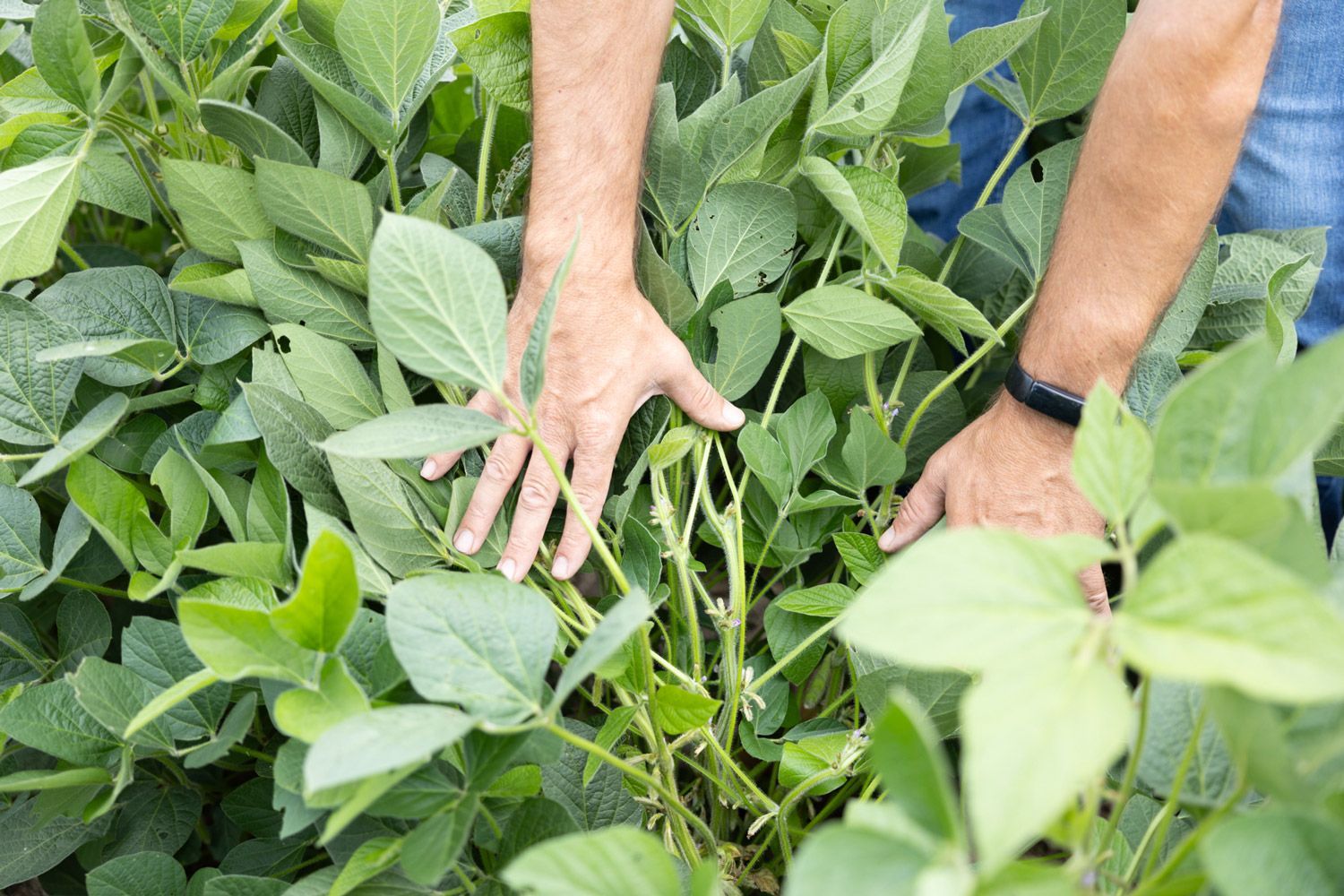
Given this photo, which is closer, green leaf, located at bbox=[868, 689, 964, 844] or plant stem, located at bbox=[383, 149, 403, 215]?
green leaf, located at bbox=[868, 689, 964, 844]

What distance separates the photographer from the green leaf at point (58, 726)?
441mm

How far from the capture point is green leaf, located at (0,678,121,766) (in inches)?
17.3

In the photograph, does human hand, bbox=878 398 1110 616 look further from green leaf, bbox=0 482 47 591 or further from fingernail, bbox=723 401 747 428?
green leaf, bbox=0 482 47 591

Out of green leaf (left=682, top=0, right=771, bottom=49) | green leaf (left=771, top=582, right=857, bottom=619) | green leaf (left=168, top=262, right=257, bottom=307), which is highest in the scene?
green leaf (left=682, top=0, right=771, bottom=49)

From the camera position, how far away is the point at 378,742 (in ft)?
0.95

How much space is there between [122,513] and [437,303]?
0.24 metres

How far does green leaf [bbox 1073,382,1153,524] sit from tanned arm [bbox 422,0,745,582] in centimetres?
31

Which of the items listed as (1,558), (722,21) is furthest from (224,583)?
(722,21)

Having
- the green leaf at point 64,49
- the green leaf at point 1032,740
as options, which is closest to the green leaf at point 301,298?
the green leaf at point 64,49

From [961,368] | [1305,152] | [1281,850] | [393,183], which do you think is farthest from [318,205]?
[1305,152]

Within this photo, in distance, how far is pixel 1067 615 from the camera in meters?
0.24

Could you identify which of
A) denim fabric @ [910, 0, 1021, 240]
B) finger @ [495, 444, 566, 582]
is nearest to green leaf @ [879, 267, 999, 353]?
finger @ [495, 444, 566, 582]

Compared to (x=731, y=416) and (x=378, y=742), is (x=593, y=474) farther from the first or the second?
(x=378, y=742)

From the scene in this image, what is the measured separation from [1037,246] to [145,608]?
0.61 metres
